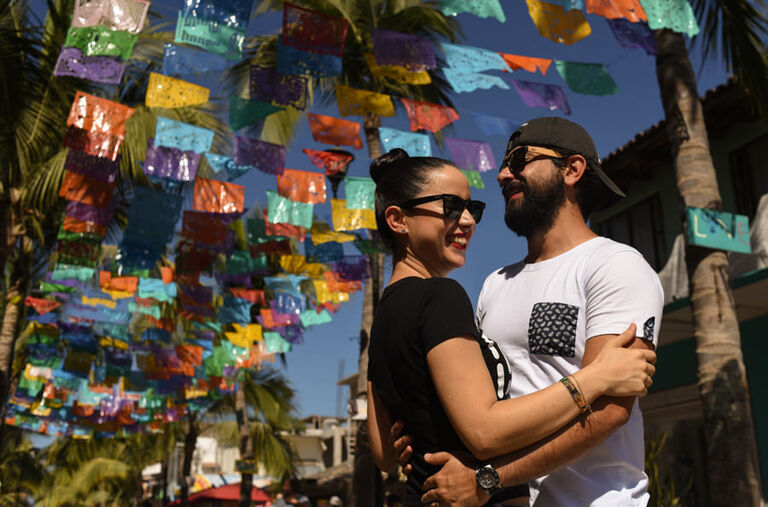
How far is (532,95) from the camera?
861 centimetres

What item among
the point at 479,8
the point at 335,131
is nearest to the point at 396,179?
the point at 479,8

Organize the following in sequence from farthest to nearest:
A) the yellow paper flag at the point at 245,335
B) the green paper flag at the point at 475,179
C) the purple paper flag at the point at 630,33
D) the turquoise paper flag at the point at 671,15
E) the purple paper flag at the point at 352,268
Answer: the yellow paper flag at the point at 245,335, the purple paper flag at the point at 352,268, the green paper flag at the point at 475,179, the purple paper flag at the point at 630,33, the turquoise paper flag at the point at 671,15

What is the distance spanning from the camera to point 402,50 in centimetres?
826

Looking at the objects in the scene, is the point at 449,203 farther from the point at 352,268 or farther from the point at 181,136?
the point at 352,268

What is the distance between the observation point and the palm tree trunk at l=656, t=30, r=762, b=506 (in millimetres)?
5656

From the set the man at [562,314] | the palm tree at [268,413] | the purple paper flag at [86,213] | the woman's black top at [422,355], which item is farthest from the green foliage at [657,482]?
the palm tree at [268,413]

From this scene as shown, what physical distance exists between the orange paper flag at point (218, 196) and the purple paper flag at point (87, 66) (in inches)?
94.2

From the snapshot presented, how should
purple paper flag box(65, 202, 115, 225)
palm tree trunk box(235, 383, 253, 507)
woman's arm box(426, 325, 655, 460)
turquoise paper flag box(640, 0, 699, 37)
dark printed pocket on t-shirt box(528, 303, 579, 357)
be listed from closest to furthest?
woman's arm box(426, 325, 655, 460)
dark printed pocket on t-shirt box(528, 303, 579, 357)
turquoise paper flag box(640, 0, 699, 37)
purple paper flag box(65, 202, 115, 225)
palm tree trunk box(235, 383, 253, 507)

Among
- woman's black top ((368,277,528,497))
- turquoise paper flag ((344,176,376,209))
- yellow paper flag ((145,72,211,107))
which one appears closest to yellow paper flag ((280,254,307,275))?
turquoise paper flag ((344,176,376,209))

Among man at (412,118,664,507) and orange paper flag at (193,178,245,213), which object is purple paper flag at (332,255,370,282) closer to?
orange paper flag at (193,178,245,213)

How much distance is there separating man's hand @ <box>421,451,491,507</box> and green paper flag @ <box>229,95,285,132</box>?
22.5 feet

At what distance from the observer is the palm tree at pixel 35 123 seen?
10.0 meters

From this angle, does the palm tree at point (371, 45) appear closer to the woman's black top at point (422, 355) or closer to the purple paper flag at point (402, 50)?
the purple paper flag at point (402, 50)

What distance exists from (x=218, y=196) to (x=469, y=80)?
391cm
